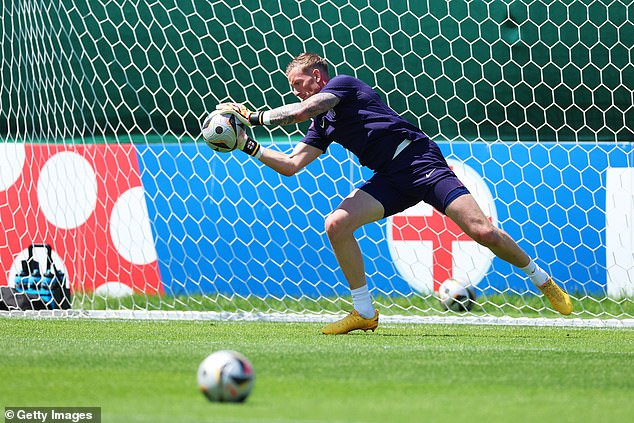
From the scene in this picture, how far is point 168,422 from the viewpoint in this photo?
3.74m

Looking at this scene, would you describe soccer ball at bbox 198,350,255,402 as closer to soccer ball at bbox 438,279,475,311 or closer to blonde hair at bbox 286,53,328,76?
blonde hair at bbox 286,53,328,76

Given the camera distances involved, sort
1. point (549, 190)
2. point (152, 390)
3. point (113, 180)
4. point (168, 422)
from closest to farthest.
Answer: point (168, 422)
point (152, 390)
point (549, 190)
point (113, 180)

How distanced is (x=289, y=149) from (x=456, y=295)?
5.69ft

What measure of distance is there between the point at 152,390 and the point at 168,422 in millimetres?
774

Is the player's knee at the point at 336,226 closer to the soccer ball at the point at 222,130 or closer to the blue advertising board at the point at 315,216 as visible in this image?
the soccer ball at the point at 222,130

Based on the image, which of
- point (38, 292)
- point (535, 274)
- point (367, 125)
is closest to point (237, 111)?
point (367, 125)

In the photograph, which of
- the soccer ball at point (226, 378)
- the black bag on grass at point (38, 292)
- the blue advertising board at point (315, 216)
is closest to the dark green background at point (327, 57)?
the blue advertising board at point (315, 216)

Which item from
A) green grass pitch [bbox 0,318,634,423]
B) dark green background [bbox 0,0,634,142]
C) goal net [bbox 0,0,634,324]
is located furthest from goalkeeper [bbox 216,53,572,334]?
dark green background [bbox 0,0,634,142]

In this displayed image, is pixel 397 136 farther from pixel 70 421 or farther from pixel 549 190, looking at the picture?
pixel 70 421

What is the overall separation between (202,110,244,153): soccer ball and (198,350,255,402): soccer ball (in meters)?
2.94

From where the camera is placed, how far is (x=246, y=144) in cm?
710

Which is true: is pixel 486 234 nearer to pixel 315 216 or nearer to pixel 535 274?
pixel 535 274

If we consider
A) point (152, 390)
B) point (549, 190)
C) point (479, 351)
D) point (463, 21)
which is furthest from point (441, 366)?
point (463, 21)

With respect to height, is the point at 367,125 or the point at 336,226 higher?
the point at 367,125
